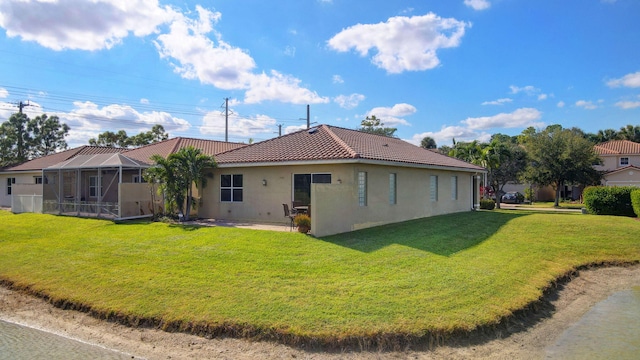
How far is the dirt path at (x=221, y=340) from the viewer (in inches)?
234

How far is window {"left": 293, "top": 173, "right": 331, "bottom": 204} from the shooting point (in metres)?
15.3

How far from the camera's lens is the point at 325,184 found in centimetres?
1284

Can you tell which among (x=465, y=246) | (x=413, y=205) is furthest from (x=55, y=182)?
Answer: (x=465, y=246)

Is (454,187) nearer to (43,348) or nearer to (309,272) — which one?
(309,272)

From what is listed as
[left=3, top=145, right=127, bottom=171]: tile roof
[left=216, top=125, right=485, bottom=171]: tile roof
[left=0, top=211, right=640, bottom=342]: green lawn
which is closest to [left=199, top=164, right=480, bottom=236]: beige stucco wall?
[left=216, top=125, right=485, bottom=171]: tile roof

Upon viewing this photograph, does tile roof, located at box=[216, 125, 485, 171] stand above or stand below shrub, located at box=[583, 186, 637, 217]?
above

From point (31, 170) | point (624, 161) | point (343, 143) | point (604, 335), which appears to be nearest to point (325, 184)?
point (343, 143)

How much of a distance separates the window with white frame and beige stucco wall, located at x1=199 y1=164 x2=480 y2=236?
0.52ft

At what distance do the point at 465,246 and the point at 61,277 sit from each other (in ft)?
37.8

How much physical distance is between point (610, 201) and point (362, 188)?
51.4 feet

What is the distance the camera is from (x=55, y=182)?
24297 millimetres

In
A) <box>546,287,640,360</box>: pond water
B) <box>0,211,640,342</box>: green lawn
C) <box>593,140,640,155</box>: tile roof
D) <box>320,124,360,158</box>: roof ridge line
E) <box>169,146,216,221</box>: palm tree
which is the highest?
<box>593,140,640,155</box>: tile roof

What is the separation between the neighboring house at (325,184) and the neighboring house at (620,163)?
31.7 m

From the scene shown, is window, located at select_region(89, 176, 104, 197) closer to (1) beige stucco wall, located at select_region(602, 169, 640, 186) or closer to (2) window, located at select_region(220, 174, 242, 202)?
(2) window, located at select_region(220, 174, 242, 202)
